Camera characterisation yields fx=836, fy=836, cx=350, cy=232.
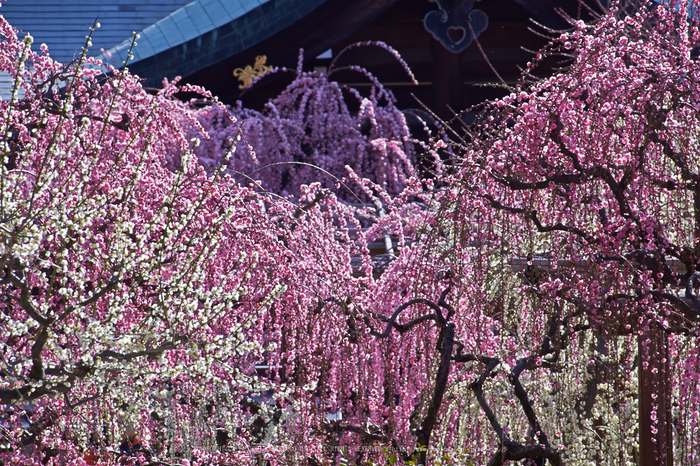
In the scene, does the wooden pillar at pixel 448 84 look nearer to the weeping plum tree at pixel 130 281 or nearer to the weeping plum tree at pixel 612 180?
the weeping plum tree at pixel 130 281

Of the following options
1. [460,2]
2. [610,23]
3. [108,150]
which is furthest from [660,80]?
[460,2]

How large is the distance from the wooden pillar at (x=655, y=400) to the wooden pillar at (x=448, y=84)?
3.83 m

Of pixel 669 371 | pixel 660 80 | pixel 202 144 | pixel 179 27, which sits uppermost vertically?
pixel 179 27

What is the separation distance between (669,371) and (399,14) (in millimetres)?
5429

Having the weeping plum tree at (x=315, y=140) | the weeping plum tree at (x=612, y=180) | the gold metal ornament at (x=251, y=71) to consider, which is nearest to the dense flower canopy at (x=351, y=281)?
the weeping plum tree at (x=612, y=180)

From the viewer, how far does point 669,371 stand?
11.6 feet

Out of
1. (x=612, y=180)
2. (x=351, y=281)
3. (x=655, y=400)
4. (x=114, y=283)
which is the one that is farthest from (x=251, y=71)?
(x=114, y=283)

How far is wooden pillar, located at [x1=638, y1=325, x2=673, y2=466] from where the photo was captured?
11.3 feet

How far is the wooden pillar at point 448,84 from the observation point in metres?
7.83

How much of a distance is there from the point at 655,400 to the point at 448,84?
4.25 metres

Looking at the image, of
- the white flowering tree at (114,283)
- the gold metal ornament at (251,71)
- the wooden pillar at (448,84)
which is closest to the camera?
the white flowering tree at (114,283)

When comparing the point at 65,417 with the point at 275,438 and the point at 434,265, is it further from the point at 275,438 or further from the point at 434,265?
the point at 434,265

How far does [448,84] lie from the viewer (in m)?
7.84

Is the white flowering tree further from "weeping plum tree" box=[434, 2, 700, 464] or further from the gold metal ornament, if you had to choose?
the gold metal ornament
